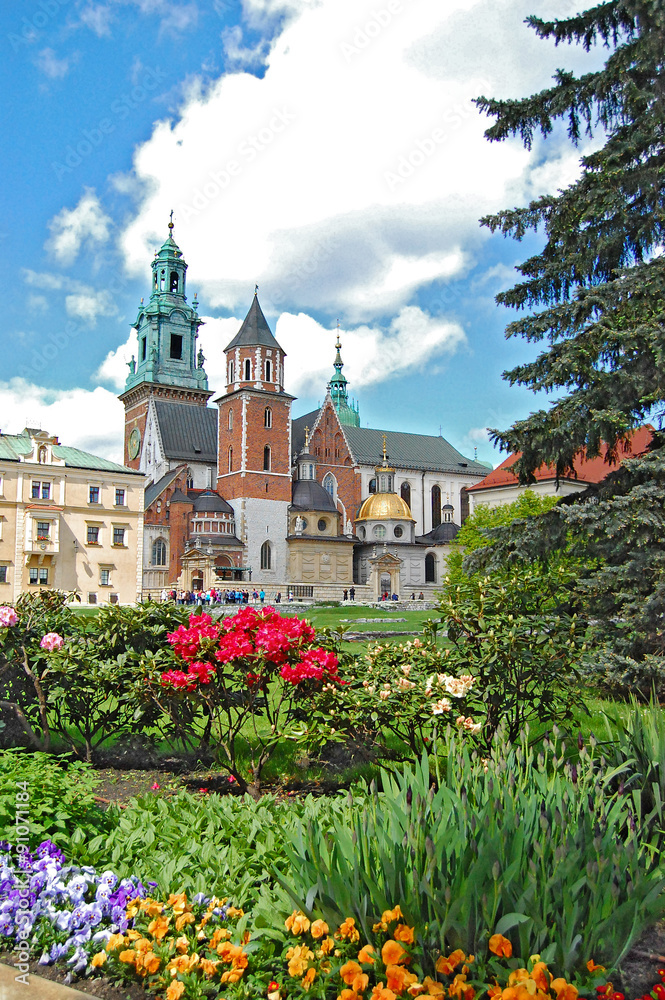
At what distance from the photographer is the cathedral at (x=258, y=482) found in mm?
54125

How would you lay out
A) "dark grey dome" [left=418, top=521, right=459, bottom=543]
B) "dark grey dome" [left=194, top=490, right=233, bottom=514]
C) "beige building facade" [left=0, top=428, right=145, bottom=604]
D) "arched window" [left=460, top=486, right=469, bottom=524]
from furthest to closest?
1. "arched window" [left=460, top=486, right=469, bottom=524]
2. "dark grey dome" [left=418, top=521, right=459, bottom=543]
3. "dark grey dome" [left=194, top=490, right=233, bottom=514]
4. "beige building facade" [left=0, top=428, right=145, bottom=604]

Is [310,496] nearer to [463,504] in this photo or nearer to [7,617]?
[463,504]

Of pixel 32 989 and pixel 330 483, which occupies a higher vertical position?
pixel 330 483

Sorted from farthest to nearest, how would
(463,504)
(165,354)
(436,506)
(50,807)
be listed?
(463,504)
(436,506)
(165,354)
(50,807)

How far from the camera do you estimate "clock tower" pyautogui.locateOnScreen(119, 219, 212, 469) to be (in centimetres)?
6856

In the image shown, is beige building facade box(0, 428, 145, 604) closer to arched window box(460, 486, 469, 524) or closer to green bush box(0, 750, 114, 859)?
green bush box(0, 750, 114, 859)

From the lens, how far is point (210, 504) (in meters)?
55.2

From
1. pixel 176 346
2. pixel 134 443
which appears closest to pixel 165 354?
pixel 176 346

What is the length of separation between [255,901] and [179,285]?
7760 centimetres

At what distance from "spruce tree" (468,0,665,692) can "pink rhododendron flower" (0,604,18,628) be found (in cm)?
626

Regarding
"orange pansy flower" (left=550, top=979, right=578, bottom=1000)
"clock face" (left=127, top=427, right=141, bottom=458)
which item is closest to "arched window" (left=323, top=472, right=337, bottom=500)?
"clock face" (left=127, top=427, right=141, bottom=458)

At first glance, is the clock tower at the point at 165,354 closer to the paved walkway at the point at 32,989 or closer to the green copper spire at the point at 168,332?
the green copper spire at the point at 168,332

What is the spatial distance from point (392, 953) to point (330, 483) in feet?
210

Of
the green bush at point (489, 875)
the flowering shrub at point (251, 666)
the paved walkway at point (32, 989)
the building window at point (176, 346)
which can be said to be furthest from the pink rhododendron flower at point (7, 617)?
the building window at point (176, 346)
